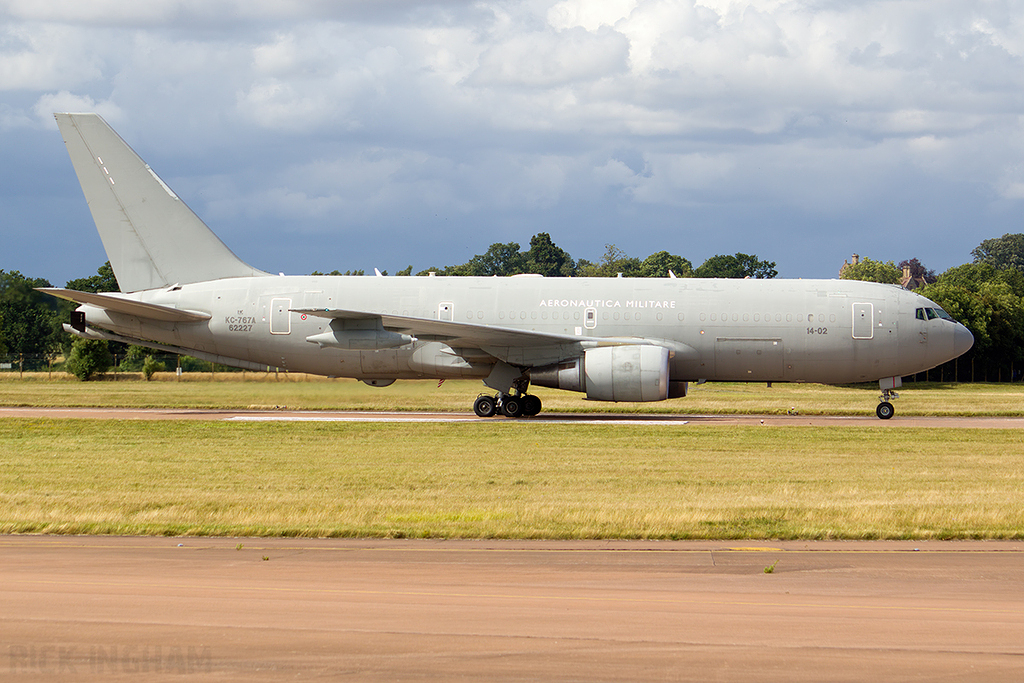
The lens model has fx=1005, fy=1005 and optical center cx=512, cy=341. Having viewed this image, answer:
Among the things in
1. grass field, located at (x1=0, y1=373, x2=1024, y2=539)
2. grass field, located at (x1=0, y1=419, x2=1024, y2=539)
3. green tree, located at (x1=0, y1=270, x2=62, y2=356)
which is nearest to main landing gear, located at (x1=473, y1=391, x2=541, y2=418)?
grass field, located at (x1=0, y1=373, x2=1024, y2=539)

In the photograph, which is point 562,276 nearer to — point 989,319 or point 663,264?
point 989,319

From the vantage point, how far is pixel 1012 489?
15133 mm

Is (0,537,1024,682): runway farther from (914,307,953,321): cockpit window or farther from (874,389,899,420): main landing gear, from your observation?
(914,307,953,321): cockpit window

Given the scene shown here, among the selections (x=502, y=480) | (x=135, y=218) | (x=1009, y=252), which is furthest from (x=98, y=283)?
(x=1009, y=252)

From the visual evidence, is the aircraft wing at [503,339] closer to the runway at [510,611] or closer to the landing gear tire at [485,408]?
the landing gear tire at [485,408]

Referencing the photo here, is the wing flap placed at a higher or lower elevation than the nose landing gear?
higher

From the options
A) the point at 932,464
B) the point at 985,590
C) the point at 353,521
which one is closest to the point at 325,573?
the point at 353,521

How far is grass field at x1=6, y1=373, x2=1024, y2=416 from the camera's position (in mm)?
30766

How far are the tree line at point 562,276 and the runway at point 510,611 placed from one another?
69.8ft

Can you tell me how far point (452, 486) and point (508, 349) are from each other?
43.2ft

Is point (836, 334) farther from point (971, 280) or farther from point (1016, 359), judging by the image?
point (971, 280)

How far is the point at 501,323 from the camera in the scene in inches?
1151

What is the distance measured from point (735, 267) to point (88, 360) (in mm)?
82297

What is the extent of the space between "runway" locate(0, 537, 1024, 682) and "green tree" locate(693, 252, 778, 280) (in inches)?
4182
